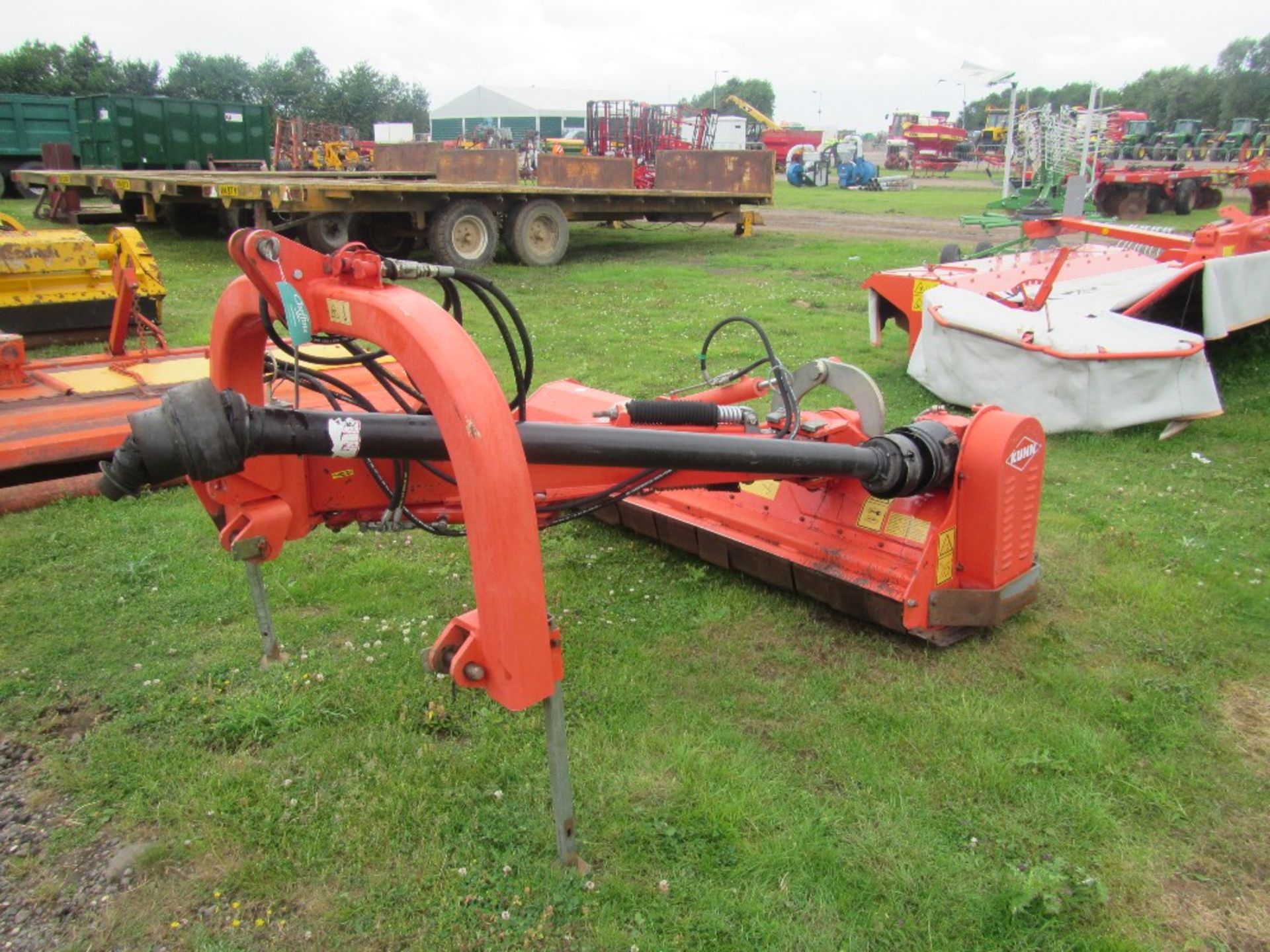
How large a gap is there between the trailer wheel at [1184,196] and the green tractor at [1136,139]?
7.63 metres

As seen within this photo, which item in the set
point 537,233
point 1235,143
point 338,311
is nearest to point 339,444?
point 338,311

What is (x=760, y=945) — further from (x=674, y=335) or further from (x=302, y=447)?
(x=674, y=335)

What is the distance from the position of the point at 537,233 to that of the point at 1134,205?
1600 cm

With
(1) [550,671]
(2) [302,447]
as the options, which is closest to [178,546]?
(2) [302,447]

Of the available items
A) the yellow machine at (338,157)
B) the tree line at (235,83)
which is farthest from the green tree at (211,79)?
the yellow machine at (338,157)

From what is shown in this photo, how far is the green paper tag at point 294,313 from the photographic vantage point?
2.20 m

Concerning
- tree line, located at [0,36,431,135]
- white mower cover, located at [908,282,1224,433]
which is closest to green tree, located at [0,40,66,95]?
tree line, located at [0,36,431,135]

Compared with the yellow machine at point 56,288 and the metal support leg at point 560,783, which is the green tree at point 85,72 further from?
the metal support leg at point 560,783

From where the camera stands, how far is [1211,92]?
187 ft

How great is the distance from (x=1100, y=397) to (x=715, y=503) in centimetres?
289

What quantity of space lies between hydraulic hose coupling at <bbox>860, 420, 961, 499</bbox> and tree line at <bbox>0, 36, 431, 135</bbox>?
2033 inches

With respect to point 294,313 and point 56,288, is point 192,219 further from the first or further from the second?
point 294,313

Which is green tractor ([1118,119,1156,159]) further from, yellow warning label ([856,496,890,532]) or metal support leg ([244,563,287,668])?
metal support leg ([244,563,287,668])

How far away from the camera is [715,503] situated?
408 cm
